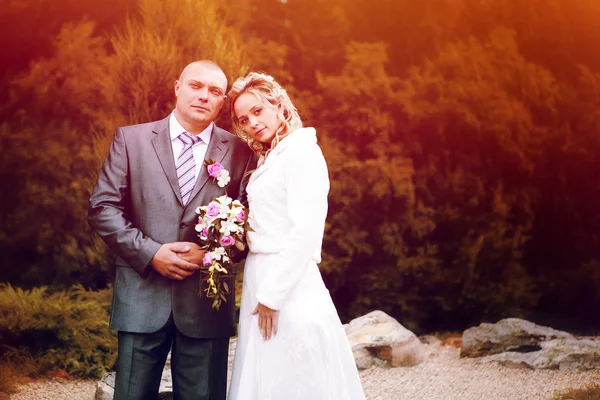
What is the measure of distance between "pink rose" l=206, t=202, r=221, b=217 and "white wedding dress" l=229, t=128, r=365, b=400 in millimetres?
160

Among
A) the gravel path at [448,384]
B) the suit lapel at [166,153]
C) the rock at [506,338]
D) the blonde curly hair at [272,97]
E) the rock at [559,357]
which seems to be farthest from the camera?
the rock at [506,338]

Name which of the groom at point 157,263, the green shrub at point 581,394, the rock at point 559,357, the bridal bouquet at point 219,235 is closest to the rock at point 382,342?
the rock at point 559,357

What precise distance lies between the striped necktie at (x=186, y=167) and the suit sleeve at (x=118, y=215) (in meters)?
0.24

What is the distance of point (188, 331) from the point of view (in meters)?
3.08

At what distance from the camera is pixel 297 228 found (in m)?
2.70

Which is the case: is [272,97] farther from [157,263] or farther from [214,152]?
[157,263]

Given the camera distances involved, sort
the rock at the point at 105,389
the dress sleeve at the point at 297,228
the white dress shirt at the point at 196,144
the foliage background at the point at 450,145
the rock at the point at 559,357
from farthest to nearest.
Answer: the foliage background at the point at 450,145
the rock at the point at 559,357
the rock at the point at 105,389
the white dress shirt at the point at 196,144
the dress sleeve at the point at 297,228

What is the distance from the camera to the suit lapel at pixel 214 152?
313cm

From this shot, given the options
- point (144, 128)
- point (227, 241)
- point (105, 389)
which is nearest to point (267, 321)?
point (227, 241)

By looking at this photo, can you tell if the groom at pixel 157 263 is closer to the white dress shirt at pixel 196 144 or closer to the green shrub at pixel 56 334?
the white dress shirt at pixel 196 144

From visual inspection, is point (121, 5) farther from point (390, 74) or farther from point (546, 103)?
point (546, 103)

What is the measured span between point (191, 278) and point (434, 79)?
3.30 meters

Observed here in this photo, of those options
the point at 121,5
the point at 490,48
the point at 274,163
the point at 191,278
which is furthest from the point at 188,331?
the point at 490,48

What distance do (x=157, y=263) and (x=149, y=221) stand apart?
21cm
